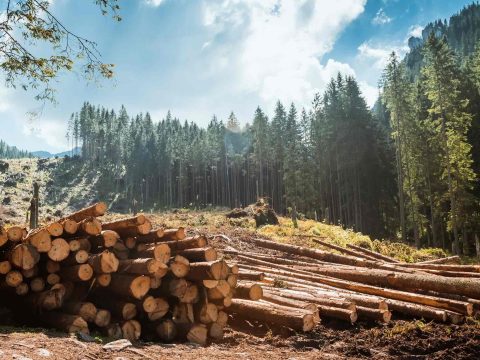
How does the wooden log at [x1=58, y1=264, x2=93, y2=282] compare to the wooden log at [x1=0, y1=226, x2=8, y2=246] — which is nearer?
the wooden log at [x1=58, y1=264, x2=93, y2=282]

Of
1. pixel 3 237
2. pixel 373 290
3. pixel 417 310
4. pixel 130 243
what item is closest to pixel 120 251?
pixel 130 243

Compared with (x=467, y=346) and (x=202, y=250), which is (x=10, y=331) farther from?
(x=467, y=346)

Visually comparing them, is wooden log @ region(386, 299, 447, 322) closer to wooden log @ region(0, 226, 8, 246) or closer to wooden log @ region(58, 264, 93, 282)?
wooden log @ region(58, 264, 93, 282)

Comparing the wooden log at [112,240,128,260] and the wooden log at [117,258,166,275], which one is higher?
the wooden log at [112,240,128,260]

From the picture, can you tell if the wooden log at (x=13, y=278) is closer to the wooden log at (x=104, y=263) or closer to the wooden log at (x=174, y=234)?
the wooden log at (x=104, y=263)

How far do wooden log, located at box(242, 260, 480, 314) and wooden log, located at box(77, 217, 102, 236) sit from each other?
19.4ft

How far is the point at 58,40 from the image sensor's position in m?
7.30

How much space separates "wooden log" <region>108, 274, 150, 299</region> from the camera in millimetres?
6996

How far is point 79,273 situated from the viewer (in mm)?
7145

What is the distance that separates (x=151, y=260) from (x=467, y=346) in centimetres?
619

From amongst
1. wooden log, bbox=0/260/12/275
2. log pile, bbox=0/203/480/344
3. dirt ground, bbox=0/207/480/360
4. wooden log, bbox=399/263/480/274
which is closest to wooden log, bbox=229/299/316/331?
log pile, bbox=0/203/480/344

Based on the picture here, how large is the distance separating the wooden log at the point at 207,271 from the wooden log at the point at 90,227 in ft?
7.10

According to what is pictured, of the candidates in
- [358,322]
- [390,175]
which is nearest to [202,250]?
[358,322]

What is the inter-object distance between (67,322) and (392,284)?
8238 mm
